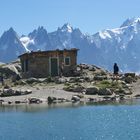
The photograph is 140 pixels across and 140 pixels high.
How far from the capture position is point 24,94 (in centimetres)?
8912

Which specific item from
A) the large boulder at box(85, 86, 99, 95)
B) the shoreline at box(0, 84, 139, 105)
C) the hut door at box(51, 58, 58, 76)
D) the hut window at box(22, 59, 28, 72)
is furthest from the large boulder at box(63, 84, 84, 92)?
the hut window at box(22, 59, 28, 72)

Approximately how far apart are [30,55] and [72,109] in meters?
43.6

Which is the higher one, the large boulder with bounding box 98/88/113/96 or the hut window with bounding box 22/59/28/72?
the hut window with bounding box 22/59/28/72

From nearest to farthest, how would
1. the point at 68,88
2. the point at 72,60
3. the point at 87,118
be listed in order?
the point at 87,118, the point at 68,88, the point at 72,60

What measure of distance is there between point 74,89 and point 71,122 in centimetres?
3357

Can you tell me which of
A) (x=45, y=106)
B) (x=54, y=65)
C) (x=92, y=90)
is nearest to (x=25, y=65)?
(x=54, y=65)

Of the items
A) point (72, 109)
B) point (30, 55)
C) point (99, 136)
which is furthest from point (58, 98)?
point (99, 136)

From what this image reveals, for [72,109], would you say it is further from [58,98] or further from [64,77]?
[64,77]

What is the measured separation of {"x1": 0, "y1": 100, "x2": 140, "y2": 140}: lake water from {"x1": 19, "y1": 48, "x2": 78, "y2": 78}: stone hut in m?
33.2

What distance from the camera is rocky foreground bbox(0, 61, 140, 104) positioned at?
85338 millimetres

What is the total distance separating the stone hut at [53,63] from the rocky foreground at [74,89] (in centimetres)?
325

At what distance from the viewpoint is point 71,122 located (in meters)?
57.8

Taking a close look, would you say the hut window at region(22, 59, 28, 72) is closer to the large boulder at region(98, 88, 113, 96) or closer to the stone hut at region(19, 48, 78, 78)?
the stone hut at region(19, 48, 78, 78)

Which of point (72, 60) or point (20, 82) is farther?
point (72, 60)
